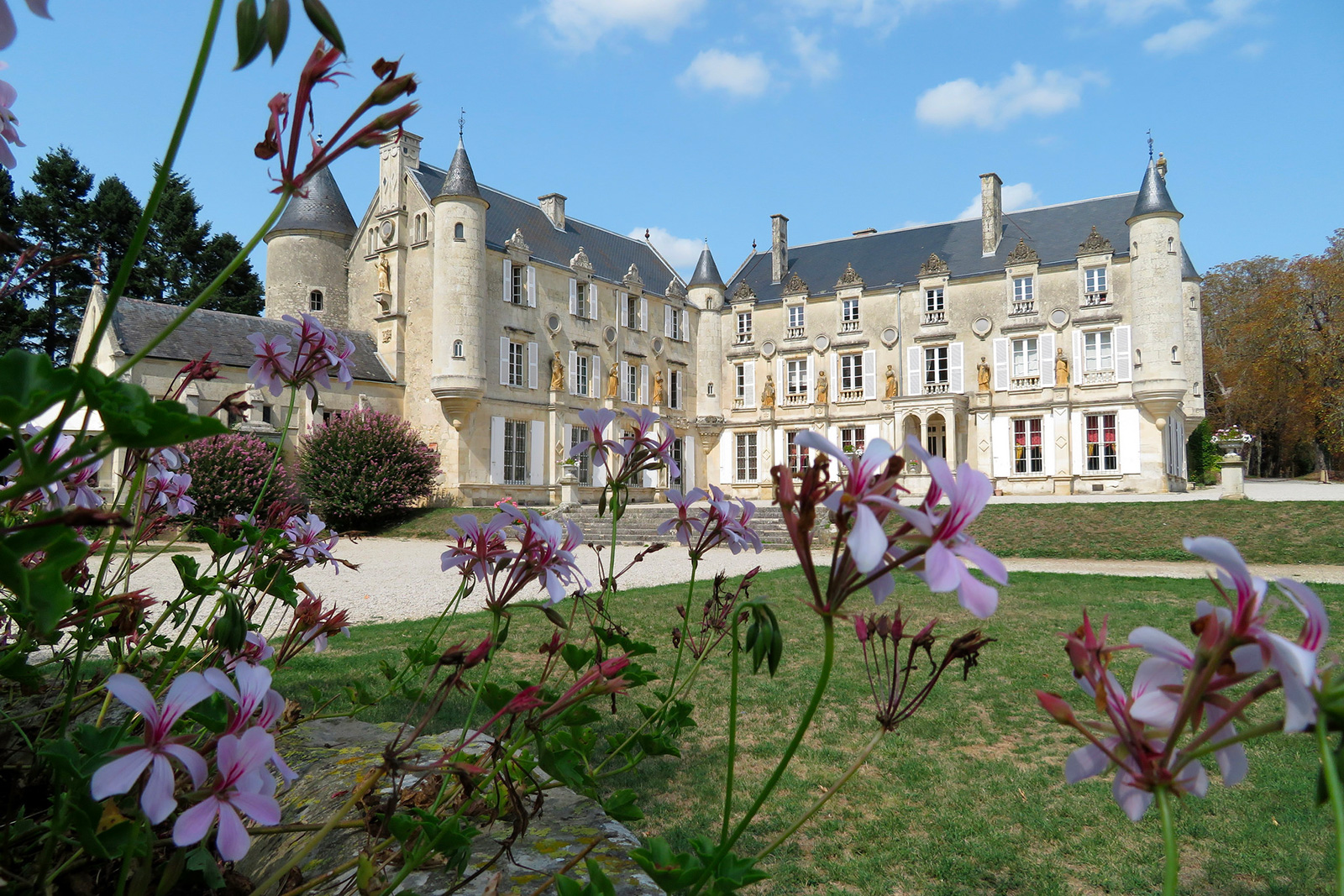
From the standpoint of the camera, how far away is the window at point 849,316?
3319 cm

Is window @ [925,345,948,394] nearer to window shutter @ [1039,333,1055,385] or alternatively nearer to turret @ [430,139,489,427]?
window shutter @ [1039,333,1055,385]

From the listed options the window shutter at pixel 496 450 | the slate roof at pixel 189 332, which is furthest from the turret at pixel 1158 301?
the slate roof at pixel 189 332

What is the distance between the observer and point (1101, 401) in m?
28.4

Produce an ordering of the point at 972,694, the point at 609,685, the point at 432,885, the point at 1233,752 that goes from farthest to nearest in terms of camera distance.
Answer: the point at 972,694, the point at 432,885, the point at 609,685, the point at 1233,752

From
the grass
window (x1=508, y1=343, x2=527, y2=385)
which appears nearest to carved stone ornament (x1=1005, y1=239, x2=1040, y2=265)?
window (x1=508, y1=343, x2=527, y2=385)

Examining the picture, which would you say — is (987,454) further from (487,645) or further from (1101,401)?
(487,645)

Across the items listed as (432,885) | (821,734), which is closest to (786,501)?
(432,885)

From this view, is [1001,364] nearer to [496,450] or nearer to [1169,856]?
[496,450]

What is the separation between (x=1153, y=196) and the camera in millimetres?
27188

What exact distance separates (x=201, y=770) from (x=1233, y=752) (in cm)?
96

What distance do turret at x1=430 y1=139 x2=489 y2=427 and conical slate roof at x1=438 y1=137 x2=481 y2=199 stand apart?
3 cm

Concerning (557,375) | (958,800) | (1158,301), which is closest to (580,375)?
(557,375)

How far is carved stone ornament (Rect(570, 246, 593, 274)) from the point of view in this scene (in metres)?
29.9

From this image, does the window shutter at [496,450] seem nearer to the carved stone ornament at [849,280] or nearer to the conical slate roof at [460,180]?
the conical slate roof at [460,180]
